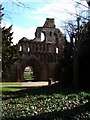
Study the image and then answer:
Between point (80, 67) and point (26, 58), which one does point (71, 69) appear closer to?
point (80, 67)

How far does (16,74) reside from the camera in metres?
67.4

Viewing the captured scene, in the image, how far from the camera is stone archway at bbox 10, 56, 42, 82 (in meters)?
67.2

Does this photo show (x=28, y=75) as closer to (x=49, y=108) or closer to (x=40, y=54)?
(x=40, y=54)

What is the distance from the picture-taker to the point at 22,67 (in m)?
68.2

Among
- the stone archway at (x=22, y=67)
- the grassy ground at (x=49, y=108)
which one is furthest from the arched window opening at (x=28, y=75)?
the grassy ground at (x=49, y=108)

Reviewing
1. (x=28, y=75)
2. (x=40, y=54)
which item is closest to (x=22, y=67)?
(x=40, y=54)

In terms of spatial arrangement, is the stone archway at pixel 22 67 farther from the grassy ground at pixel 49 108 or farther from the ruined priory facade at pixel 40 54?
the grassy ground at pixel 49 108

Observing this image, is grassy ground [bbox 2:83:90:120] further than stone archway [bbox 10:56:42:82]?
No

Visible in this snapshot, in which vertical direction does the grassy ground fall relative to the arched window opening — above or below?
above

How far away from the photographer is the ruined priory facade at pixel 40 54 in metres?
68.1

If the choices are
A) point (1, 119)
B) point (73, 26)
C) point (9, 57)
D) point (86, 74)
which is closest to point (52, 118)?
point (1, 119)

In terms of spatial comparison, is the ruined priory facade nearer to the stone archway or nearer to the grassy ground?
the stone archway

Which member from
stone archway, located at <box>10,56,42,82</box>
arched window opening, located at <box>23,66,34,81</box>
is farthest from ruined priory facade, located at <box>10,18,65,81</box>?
arched window opening, located at <box>23,66,34,81</box>

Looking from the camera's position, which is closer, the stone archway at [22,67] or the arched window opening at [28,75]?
the stone archway at [22,67]
